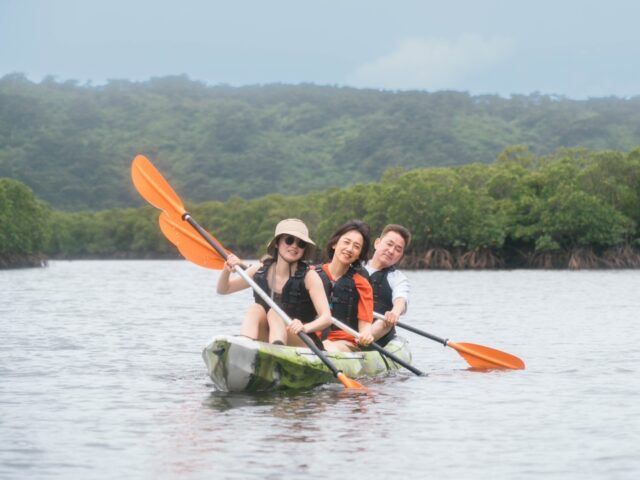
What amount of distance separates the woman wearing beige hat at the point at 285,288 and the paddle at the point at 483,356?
3491 mm

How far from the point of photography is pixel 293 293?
38.0 ft

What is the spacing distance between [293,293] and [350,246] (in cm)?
83

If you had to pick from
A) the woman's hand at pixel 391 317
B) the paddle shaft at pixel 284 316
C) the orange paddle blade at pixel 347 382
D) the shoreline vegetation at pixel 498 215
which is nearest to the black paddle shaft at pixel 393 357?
the woman's hand at pixel 391 317

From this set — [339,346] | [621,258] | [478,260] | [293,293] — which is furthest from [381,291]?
[478,260]

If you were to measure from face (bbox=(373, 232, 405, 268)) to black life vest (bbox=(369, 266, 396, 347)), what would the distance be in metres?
0.19

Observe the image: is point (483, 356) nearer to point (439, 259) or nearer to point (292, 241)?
point (292, 241)

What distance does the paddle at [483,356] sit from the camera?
14992 mm

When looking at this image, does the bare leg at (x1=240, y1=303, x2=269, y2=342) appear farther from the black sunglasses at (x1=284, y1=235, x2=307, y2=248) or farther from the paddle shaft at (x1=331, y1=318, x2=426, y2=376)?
the paddle shaft at (x1=331, y1=318, x2=426, y2=376)

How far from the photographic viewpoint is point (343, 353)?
1242 centimetres

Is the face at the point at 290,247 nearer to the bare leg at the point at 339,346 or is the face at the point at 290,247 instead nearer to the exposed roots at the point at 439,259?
the bare leg at the point at 339,346

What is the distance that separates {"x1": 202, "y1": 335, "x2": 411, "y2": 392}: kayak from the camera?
11.1 metres

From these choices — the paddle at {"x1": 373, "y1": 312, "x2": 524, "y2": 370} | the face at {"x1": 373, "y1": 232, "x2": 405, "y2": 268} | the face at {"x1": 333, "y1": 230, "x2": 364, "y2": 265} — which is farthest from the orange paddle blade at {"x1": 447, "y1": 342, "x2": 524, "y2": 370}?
the face at {"x1": 333, "y1": 230, "x2": 364, "y2": 265}

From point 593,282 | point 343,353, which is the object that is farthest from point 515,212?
point 343,353

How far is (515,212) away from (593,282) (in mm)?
24019
